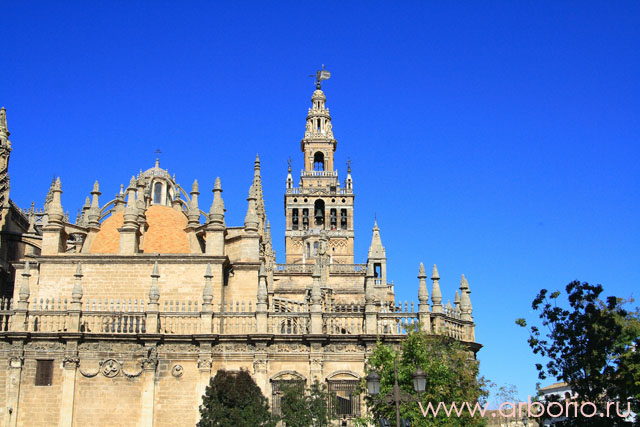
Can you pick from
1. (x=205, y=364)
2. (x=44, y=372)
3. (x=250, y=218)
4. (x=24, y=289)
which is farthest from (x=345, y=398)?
(x=24, y=289)

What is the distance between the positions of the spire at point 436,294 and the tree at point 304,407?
5.91m

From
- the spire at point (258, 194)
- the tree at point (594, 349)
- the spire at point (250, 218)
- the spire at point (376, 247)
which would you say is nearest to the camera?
the tree at point (594, 349)

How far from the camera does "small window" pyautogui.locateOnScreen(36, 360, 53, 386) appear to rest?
29141 millimetres

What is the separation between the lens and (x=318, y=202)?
2859 inches

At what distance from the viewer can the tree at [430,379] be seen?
2433 centimetres

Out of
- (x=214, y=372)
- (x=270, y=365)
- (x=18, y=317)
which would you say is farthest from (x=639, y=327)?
(x=18, y=317)

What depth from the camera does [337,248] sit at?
70.2 metres

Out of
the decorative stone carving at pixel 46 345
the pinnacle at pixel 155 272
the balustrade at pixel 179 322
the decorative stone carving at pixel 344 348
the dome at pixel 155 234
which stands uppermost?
the dome at pixel 155 234

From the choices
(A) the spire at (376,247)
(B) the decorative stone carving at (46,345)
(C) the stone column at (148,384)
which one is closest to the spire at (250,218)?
(C) the stone column at (148,384)

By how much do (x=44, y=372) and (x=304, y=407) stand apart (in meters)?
10.4

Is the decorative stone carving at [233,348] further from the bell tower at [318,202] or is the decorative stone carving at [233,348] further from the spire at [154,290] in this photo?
the bell tower at [318,202]

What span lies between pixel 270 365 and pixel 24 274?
1044cm

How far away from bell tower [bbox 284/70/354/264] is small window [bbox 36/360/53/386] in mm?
38309

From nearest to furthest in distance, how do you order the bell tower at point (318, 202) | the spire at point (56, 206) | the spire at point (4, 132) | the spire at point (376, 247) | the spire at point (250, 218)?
the spire at point (56, 206) → the spire at point (250, 218) → the spire at point (4, 132) → the spire at point (376, 247) → the bell tower at point (318, 202)
